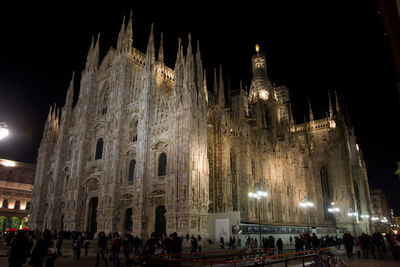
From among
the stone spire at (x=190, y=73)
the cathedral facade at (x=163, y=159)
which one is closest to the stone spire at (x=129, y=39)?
the cathedral facade at (x=163, y=159)

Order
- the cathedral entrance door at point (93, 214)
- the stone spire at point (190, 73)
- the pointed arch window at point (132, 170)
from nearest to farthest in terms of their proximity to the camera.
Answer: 1. the stone spire at point (190, 73)
2. the pointed arch window at point (132, 170)
3. the cathedral entrance door at point (93, 214)

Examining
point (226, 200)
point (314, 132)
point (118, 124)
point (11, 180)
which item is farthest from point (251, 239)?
point (11, 180)

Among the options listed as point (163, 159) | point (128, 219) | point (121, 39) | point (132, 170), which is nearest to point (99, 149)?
point (132, 170)

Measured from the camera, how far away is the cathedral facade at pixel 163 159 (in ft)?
94.7

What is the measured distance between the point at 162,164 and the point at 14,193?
46348 mm

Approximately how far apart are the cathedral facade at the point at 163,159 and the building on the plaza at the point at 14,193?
21.6 meters

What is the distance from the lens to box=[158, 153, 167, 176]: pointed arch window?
3050cm

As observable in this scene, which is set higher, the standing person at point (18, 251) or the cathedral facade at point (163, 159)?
the cathedral facade at point (163, 159)

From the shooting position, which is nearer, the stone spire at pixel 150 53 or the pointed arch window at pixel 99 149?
the stone spire at pixel 150 53

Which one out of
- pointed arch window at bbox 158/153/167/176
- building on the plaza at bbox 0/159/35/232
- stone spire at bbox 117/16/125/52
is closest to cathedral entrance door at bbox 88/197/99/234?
pointed arch window at bbox 158/153/167/176

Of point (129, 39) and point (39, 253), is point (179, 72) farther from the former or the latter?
point (39, 253)

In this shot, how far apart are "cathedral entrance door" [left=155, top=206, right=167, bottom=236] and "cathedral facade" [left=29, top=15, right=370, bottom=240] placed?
3.9 inches

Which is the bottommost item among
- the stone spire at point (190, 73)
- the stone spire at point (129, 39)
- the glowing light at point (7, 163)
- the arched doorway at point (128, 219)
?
the arched doorway at point (128, 219)

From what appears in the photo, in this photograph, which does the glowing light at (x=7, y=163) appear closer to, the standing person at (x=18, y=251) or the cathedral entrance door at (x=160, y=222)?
the cathedral entrance door at (x=160, y=222)
